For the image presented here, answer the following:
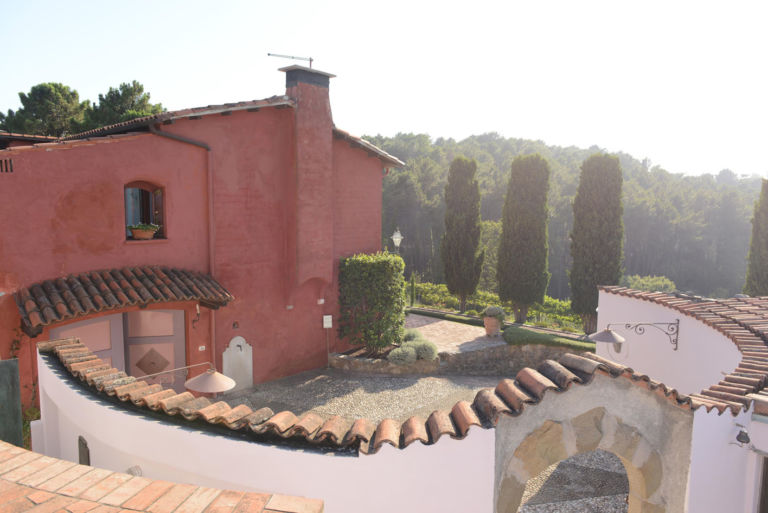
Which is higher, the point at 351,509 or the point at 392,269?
the point at 392,269

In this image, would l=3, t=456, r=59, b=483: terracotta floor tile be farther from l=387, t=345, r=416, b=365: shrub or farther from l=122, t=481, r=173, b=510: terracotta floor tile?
l=387, t=345, r=416, b=365: shrub

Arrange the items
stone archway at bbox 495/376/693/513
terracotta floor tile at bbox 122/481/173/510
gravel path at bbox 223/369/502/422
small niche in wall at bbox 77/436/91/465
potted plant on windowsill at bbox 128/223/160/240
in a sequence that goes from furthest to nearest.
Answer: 1. gravel path at bbox 223/369/502/422
2. potted plant on windowsill at bbox 128/223/160/240
3. small niche in wall at bbox 77/436/91/465
4. stone archway at bbox 495/376/693/513
5. terracotta floor tile at bbox 122/481/173/510

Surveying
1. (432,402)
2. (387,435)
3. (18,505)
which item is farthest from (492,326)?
(18,505)

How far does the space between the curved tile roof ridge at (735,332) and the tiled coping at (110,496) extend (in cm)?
471

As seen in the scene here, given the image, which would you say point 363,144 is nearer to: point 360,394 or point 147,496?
point 360,394

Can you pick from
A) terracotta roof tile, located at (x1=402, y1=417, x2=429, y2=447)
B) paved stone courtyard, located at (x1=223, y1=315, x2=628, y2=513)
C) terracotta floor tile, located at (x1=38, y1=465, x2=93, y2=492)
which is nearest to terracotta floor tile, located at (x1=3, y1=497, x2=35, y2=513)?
terracotta floor tile, located at (x1=38, y1=465, x2=93, y2=492)

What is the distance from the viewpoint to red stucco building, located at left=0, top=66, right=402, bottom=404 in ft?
30.1

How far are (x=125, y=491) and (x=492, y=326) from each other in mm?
16337

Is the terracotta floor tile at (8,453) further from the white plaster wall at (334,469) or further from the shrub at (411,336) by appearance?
the shrub at (411,336)

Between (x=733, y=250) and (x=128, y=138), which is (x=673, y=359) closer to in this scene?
(x=128, y=138)

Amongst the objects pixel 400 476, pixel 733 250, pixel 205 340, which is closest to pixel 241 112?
pixel 205 340

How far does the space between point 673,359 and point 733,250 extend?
4642 centimetres

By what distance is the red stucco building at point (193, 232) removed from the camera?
916cm

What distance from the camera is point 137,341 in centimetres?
1137
